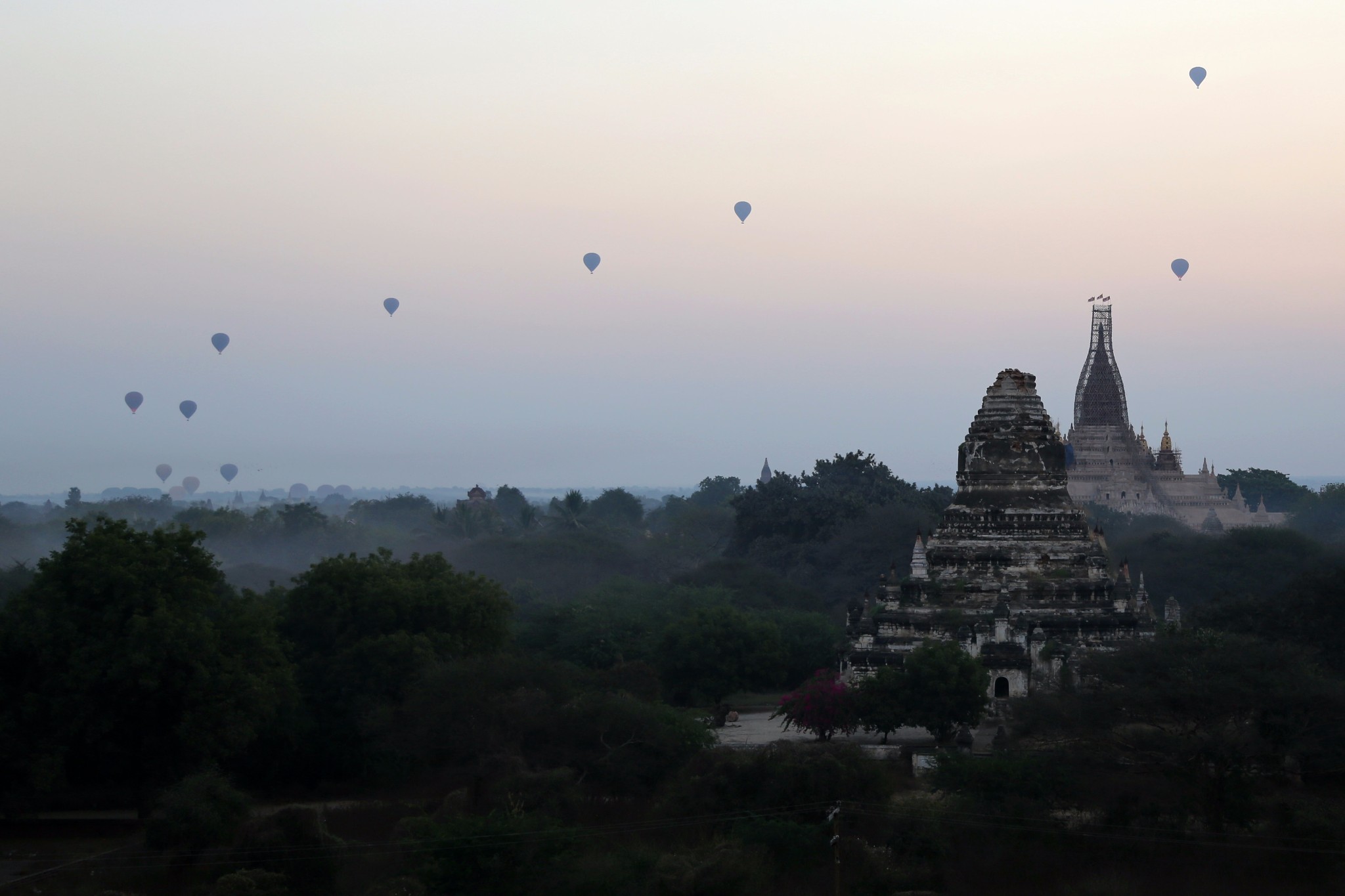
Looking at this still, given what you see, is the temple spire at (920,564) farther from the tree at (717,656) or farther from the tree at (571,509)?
the tree at (571,509)

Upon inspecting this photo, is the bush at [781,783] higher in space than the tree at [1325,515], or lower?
lower

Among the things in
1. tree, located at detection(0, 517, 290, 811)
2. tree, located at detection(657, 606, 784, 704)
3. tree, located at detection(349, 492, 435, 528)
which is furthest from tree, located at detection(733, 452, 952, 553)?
tree, located at detection(349, 492, 435, 528)

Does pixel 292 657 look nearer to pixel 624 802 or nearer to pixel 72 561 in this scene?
pixel 72 561

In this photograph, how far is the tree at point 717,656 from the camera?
44.3 m

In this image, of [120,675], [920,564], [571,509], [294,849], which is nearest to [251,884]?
[294,849]

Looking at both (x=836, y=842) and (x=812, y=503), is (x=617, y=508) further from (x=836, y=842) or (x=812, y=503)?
(x=836, y=842)

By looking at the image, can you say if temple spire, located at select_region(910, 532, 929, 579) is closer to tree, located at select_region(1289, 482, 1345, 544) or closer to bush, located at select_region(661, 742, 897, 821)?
bush, located at select_region(661, 742, 897, 821)

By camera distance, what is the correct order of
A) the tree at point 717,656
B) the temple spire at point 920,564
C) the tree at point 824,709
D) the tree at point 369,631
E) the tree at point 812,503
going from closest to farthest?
the tree at point 824,709, the tree at point 369,631, the temple spire at point 920,564, the tree at point 717,656, the tree at point 812,503

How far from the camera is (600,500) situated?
524 feet

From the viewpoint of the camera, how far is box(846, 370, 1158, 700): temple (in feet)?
129

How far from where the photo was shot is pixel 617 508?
158 m

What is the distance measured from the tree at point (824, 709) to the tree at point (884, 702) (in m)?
0.24

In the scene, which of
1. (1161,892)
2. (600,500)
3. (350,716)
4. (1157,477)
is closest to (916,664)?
(1161,892)

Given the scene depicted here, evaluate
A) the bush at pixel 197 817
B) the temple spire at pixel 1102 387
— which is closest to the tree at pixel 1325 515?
the temple spire at pixel 1102 387
